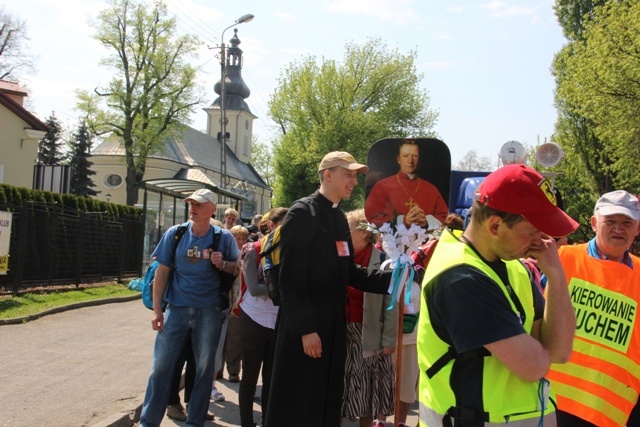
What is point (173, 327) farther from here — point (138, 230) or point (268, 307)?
point (138, 230)

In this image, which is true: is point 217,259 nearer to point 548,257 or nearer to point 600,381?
point 600,381

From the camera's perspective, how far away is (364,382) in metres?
5.87

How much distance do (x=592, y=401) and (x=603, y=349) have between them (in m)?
0.28

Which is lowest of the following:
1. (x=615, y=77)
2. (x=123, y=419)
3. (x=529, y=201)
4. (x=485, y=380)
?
(x=123, y=419)

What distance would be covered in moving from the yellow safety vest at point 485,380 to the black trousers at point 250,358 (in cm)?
355

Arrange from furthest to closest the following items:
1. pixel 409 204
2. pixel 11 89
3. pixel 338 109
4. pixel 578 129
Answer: pixel 338 109 < pixel 578 129 < pixel 11 89 < pixel 409 204

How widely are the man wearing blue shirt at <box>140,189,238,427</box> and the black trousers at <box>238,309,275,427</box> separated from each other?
0.34 metres

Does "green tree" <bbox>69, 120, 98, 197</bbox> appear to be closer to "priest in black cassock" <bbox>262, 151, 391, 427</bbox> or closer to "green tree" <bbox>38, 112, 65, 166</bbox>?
"green tree" <bbox>38, 112, 65, 166</bbox>

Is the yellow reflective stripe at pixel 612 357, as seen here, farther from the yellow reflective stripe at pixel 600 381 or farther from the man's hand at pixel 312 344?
the man's hand at pixel 312 344

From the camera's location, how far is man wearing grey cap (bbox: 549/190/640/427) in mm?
3494

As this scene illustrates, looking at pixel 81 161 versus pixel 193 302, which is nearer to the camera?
pixel 193 302

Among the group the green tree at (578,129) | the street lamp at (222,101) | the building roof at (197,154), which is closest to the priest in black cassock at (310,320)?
the street lamp at (222,101)

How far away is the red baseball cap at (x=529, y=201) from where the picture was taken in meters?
2.21

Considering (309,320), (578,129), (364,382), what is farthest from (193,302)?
(578,129)
